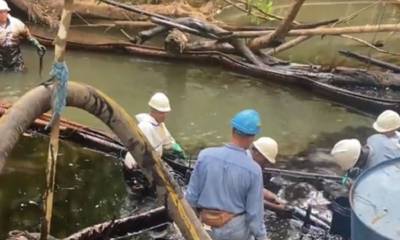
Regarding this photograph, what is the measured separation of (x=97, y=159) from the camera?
27.9 ft

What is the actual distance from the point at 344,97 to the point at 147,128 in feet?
15.7

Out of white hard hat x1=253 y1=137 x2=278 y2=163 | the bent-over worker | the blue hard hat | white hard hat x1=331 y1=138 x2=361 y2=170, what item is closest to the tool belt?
the blue hard hat

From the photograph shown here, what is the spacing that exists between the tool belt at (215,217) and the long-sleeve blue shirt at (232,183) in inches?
1.6

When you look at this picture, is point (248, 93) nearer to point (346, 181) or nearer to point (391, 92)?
point (391, 92)

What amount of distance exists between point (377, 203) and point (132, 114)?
227 inches

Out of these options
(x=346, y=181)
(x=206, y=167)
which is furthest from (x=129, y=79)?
(x=206, y=167)

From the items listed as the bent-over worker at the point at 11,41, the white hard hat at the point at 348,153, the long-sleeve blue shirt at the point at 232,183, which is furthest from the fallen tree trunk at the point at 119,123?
the bent-over worker at the point at 11,41

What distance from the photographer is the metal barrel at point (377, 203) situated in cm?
466

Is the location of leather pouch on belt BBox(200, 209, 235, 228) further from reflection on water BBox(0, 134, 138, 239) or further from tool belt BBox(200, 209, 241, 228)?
reflection on water BBox(0, 134, 138, 239)

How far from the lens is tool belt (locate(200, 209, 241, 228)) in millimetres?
5273

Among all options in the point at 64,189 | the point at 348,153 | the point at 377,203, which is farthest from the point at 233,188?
the point at 64,189

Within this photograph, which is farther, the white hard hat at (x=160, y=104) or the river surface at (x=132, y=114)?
the river surface at (x=132, y=114)

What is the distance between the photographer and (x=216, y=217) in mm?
5297

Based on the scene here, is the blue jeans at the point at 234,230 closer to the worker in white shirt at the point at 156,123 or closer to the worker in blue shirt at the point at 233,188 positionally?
the worker in blue shirt at the point at 233,188
